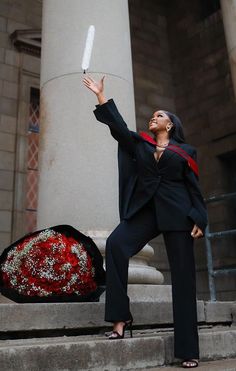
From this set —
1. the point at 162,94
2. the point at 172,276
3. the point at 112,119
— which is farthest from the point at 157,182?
the point at 162,94

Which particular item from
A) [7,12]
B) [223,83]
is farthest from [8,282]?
[223,83]

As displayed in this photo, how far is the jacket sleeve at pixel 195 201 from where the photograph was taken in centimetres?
355

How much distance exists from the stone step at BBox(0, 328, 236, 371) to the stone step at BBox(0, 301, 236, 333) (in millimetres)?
144

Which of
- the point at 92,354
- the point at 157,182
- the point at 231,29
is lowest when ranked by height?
the point at 92,354

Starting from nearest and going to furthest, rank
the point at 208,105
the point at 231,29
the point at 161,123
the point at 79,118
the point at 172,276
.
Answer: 1. the point at 172,276
2. the point at 161,123
3. the point at 79,118
4. the point at 231,29
5. the point at 208,105

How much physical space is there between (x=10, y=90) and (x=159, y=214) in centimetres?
827

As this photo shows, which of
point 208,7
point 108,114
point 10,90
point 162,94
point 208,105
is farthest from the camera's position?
point 208,7

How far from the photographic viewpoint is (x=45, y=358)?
292 cm

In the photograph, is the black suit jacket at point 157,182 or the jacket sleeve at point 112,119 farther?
the jacket sleeve at point 112,119

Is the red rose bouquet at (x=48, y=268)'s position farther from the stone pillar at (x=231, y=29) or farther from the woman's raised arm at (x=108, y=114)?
the stone pillar at (x=231, y=29)

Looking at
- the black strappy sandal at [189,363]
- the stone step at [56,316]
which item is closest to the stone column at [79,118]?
the stone step at [56,316]

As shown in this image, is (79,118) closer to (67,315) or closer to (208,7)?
(67,315)

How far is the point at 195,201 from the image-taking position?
3.68 m

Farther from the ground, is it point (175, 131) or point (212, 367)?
point (175, 131)
